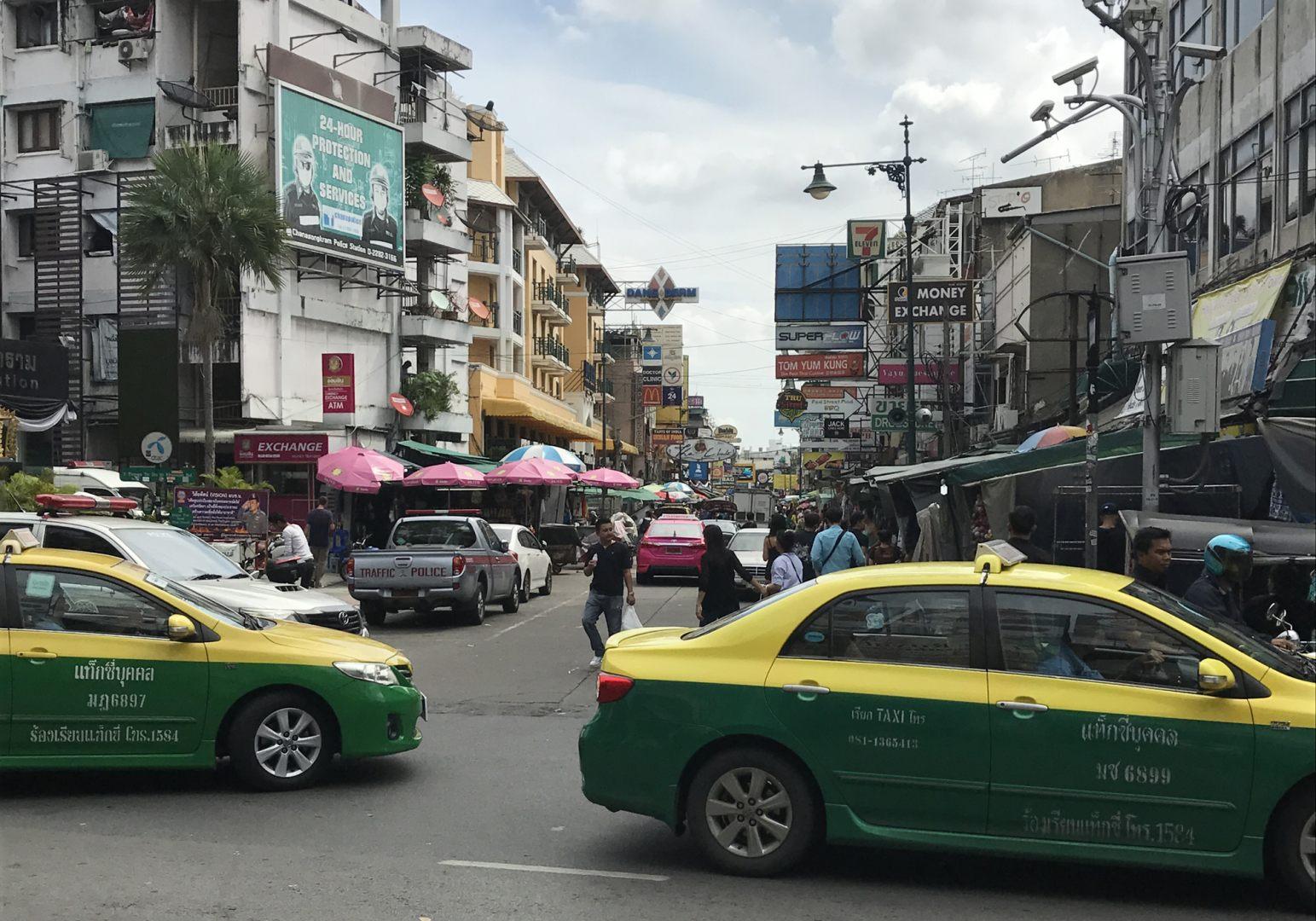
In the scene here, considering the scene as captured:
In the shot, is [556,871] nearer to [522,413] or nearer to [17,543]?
[17,543]

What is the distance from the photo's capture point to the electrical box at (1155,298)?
1213 centimetres

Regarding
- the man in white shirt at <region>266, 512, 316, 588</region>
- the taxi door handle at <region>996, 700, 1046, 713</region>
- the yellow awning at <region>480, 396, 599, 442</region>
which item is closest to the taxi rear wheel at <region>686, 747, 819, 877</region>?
the taxi door handle at <region>996, 700, 1046, 713</region>

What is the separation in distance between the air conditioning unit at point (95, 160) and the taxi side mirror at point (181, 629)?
107 feet

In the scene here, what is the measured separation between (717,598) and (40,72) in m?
33.8

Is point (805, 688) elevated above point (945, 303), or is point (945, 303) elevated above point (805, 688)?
point (945, 303)

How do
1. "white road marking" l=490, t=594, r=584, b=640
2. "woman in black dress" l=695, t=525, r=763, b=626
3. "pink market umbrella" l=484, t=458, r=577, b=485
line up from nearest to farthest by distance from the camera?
"woman in black dress" l=695, t=525, r=763, b=626, "white road marking" l=490, t=594, r=584, b=640, "pink market umbrella" l=484, t=458, r=577, b=485

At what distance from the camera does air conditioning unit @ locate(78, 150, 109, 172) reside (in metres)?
36.4

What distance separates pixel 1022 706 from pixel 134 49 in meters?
36.9

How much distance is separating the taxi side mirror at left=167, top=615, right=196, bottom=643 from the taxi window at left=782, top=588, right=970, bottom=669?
3.87 metres

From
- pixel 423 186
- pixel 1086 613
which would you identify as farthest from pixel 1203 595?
pixel 423 186

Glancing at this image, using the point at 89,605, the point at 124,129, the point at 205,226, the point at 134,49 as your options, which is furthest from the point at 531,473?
the point at 89,605

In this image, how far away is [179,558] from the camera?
41.0ft

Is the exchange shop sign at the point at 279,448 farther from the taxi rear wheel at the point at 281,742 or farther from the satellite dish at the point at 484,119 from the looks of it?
the taxi rear wheel at the point at 281,742

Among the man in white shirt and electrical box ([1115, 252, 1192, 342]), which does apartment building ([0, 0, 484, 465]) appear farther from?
electrical box ([1115, 252, 1192, 342])
